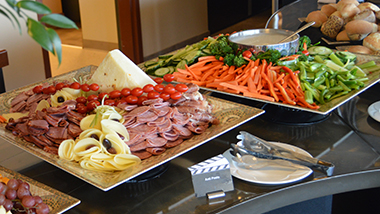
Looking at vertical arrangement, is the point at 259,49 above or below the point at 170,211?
above

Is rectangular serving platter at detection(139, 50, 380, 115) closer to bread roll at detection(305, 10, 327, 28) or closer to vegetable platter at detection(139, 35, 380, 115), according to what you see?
vegetable platter at detection(139, 35, 380, 115)

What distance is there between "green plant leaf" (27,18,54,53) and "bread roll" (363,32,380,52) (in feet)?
6.84

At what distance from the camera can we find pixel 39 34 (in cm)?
37

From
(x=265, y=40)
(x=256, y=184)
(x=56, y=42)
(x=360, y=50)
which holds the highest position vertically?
(x=56, y=42)

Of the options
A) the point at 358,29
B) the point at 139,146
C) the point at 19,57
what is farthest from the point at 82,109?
the point at 19,57

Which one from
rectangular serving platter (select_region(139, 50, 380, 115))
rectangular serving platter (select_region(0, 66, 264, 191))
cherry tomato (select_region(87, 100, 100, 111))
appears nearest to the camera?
rectangular serving platter (select_region(0, 66, 264, 191))

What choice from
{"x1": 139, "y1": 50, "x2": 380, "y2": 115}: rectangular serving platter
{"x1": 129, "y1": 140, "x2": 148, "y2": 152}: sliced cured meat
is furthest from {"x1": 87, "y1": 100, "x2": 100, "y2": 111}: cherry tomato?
{"x1": 139, "y1": 50, "x2": 380, "y2": 115}: rectangular serving platter

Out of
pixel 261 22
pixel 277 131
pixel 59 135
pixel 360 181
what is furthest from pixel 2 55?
pixel 261 22

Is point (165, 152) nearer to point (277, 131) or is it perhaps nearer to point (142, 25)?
point (277, 131)

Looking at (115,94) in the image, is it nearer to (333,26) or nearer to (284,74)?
(284,74)

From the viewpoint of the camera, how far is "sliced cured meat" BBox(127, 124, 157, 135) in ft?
3.74

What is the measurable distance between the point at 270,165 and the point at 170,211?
358mm

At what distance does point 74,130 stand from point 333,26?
180 centimetres

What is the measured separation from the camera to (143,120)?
1165 millimetres
